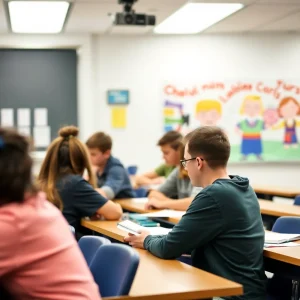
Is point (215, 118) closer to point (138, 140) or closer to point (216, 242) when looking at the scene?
point (138, 140)

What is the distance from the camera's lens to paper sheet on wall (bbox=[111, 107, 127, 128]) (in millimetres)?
8422

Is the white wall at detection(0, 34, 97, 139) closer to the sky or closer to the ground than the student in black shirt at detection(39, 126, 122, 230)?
closer to the sky

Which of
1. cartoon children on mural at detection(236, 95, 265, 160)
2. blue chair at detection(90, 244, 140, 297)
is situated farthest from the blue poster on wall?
blue chair at detection(90, 244, 140, 297)

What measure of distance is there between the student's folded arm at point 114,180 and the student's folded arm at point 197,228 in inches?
99.5

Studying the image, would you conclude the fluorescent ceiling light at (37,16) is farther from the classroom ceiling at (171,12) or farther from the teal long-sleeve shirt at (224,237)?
the teal long-sleeve shirt at (224,237)

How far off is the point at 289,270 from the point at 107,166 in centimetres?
272

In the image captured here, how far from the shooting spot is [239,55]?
8.79 meters

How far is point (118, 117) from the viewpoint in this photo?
8438mm

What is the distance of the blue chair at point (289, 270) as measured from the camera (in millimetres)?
3079

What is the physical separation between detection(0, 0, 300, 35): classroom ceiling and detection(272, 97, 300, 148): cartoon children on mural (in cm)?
100

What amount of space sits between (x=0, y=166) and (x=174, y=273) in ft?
3.86

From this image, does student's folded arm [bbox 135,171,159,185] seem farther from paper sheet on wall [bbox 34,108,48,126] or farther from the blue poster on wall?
paper sheet on wall [bbox 34,108,48,126]

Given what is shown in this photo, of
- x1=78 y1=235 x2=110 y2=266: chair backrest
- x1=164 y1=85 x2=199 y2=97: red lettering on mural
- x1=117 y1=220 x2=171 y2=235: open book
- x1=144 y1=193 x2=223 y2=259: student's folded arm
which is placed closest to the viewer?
x1=78 y1=235 x2=110 y2=266: chair backrest

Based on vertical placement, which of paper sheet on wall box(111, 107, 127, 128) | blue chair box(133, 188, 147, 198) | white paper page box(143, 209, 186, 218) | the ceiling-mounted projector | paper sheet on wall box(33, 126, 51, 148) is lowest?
blue chair box(133, 188, 147, 198)
